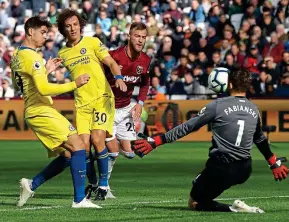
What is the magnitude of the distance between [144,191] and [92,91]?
5.86 feet

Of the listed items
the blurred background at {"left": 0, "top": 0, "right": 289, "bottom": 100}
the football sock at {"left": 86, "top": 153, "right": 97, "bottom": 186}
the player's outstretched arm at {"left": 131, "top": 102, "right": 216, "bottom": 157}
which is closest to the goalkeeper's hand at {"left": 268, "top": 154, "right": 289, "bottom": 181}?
the player's outstretched arm at {"left": 131, "top": 102, "right": 216, "bottom": 157}

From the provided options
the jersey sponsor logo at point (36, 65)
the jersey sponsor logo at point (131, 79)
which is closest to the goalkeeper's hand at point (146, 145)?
the jersey sponsor logo at point (36, 65)

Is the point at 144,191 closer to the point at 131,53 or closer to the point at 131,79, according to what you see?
the point at 131,79

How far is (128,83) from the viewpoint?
15.5 meters

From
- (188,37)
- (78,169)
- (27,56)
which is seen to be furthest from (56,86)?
(188,37)

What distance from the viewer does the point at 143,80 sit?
51.3 feet

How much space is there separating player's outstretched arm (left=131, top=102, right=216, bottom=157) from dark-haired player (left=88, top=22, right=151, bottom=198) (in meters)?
3.43

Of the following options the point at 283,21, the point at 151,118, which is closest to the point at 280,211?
the point at 151,118

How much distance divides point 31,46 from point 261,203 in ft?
10.8

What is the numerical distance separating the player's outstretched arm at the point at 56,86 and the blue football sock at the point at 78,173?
32.1 inches

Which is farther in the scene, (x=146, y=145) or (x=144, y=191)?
(x=144, y=191)

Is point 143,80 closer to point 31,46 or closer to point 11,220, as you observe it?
point 31,46

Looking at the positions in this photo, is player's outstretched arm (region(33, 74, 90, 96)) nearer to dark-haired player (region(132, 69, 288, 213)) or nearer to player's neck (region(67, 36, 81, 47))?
dark-haired player (region(132, 69, 288, 213))

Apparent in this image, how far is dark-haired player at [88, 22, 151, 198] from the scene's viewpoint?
15.1 m
